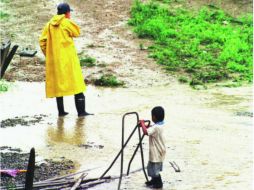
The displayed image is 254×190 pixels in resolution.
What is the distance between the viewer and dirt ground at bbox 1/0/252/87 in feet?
48.2

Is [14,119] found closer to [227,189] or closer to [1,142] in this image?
[1,142]

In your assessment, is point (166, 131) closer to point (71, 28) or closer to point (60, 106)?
point (60, 106)

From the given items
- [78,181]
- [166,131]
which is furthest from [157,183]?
[166,131]

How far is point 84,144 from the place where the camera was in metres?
9.39

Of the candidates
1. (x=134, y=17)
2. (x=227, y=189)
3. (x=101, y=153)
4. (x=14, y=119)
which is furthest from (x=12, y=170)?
(x=134, y=17)

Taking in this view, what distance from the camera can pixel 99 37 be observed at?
17.0 m

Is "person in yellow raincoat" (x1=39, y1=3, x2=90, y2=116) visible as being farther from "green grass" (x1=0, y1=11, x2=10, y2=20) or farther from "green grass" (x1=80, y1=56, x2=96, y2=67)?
"green grass" (x1=0, y1=11, x2=10, y2=20)

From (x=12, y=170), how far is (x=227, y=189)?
2422mm

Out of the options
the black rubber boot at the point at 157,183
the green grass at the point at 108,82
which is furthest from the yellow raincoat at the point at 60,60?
the black rubber boot at the point at 157,183

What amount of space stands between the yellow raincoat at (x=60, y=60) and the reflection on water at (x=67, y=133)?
575 mm

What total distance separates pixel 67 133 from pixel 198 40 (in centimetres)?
765

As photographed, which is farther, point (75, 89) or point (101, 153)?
point (75, 89)

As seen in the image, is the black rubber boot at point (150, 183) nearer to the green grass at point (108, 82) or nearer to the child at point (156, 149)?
the child at point (156, 149)

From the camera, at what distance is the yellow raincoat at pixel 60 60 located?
439 inches
